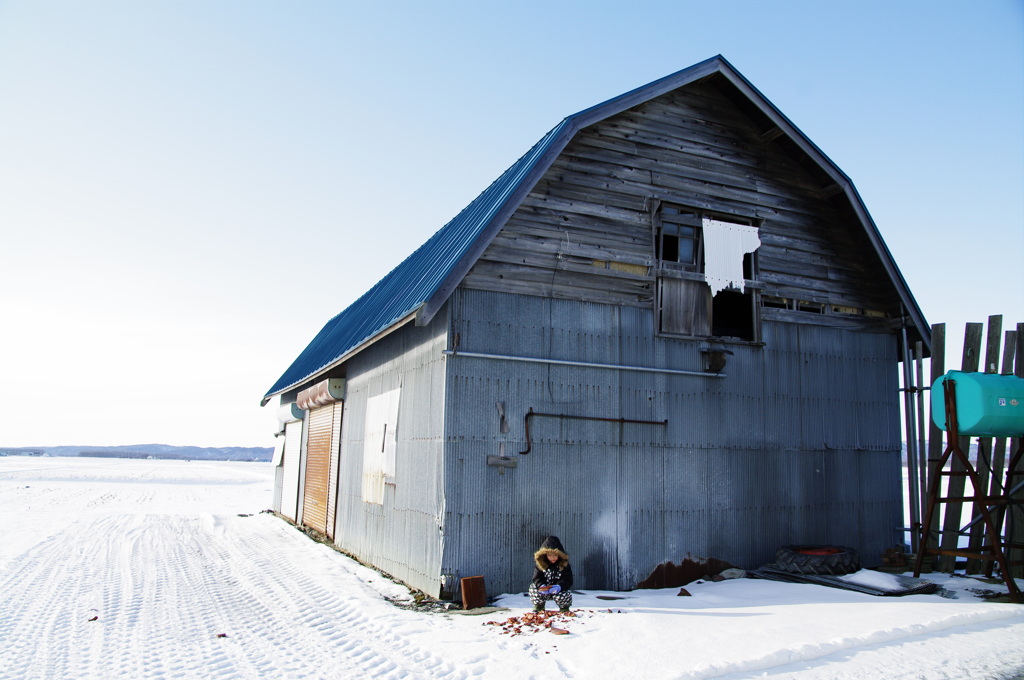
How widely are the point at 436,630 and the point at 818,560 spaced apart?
575 centimetres

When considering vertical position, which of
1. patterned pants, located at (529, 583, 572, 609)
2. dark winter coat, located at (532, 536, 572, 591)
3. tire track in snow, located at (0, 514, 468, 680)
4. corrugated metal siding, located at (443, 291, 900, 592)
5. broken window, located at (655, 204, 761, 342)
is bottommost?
tire track in snow, located at (0, 514, 468, 680)

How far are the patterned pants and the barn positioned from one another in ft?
3.37

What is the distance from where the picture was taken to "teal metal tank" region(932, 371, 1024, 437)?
9914mm

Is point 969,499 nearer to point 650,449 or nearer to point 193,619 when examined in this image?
point 650,449

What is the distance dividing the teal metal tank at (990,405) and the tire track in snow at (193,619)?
7920 millimetres

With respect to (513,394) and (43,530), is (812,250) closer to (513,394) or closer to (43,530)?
(513,394)

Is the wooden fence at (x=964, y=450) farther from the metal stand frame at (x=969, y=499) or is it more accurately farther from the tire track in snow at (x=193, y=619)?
the tire track in snow at (x=193, y=619)

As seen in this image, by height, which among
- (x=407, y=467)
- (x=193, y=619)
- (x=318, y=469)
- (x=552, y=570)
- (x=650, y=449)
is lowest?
(x=193, y=619)

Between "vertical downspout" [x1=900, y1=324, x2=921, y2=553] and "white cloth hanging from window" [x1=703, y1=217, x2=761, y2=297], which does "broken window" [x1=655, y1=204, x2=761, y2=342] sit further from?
"vertical downspout" [x1=900, y1=324, x2=921, y2=553]

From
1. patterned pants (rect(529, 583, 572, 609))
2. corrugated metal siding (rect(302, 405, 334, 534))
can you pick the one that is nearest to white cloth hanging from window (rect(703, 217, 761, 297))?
patterned pants (rect(529, 583, 572, 609))

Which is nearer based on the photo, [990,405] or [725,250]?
[990,405]

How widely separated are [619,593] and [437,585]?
2384 millimetres

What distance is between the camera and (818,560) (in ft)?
33.6

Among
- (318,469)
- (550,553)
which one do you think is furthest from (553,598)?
(318,469)
